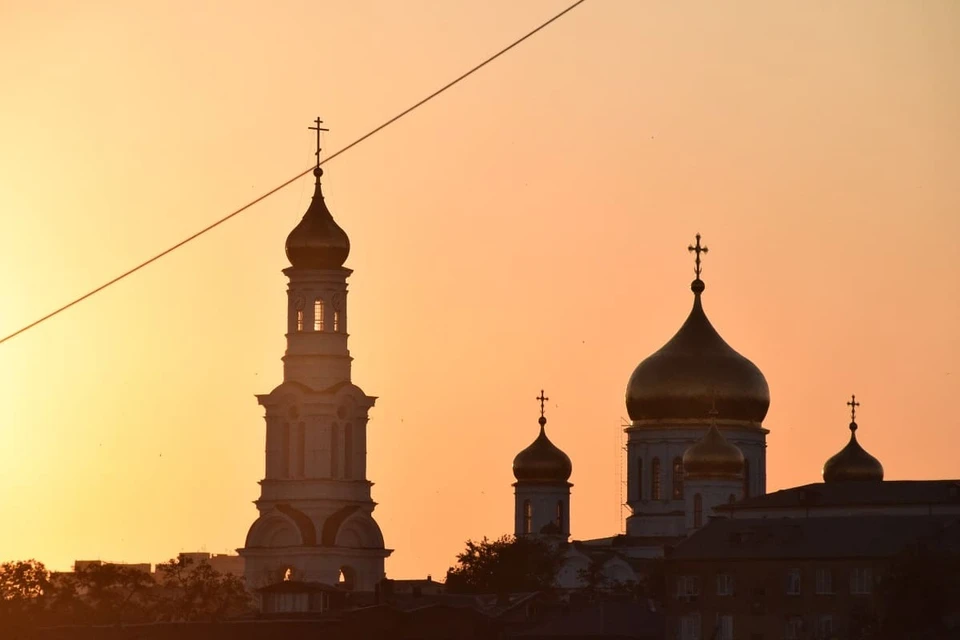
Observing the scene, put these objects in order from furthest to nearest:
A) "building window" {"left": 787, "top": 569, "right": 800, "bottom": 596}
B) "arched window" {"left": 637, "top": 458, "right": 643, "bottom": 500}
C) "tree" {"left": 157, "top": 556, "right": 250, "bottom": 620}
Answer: "arched window" {"left": 637, "top": 458, "right": 643, "bottom": 500} < "tree" {"left": 157, "top": 556, "right": 250, "bottom": 620} < "building window" {"left": 787, "top": 569, "right": 800, "bottom": 596}

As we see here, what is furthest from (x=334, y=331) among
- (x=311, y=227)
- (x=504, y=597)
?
(x=504, y=597)

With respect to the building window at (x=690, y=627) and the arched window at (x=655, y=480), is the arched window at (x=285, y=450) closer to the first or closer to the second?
the arched window at (x=655, y=480)

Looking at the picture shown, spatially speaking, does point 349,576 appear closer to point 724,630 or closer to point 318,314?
point 318,314

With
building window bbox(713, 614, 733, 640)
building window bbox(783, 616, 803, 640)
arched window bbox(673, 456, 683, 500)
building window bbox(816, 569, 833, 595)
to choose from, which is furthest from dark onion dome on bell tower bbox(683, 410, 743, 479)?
building window bbox(783, 616, 803, 640)

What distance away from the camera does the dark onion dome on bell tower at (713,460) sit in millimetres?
106875

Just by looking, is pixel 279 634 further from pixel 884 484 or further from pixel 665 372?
pixel 665 372

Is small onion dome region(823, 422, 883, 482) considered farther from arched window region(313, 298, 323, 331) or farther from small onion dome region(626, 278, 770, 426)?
arched window region(313, 298, 323, 331)

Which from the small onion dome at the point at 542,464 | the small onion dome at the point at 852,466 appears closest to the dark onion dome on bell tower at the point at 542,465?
the small onion dome at the point at 542,464

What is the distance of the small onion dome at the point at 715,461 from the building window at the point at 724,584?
20046 mm

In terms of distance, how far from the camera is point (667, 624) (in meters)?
87.4

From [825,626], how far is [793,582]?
2199 millimetres

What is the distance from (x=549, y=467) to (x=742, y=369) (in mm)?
9384

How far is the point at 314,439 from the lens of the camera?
104 metres

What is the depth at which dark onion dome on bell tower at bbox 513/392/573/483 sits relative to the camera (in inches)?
4624
